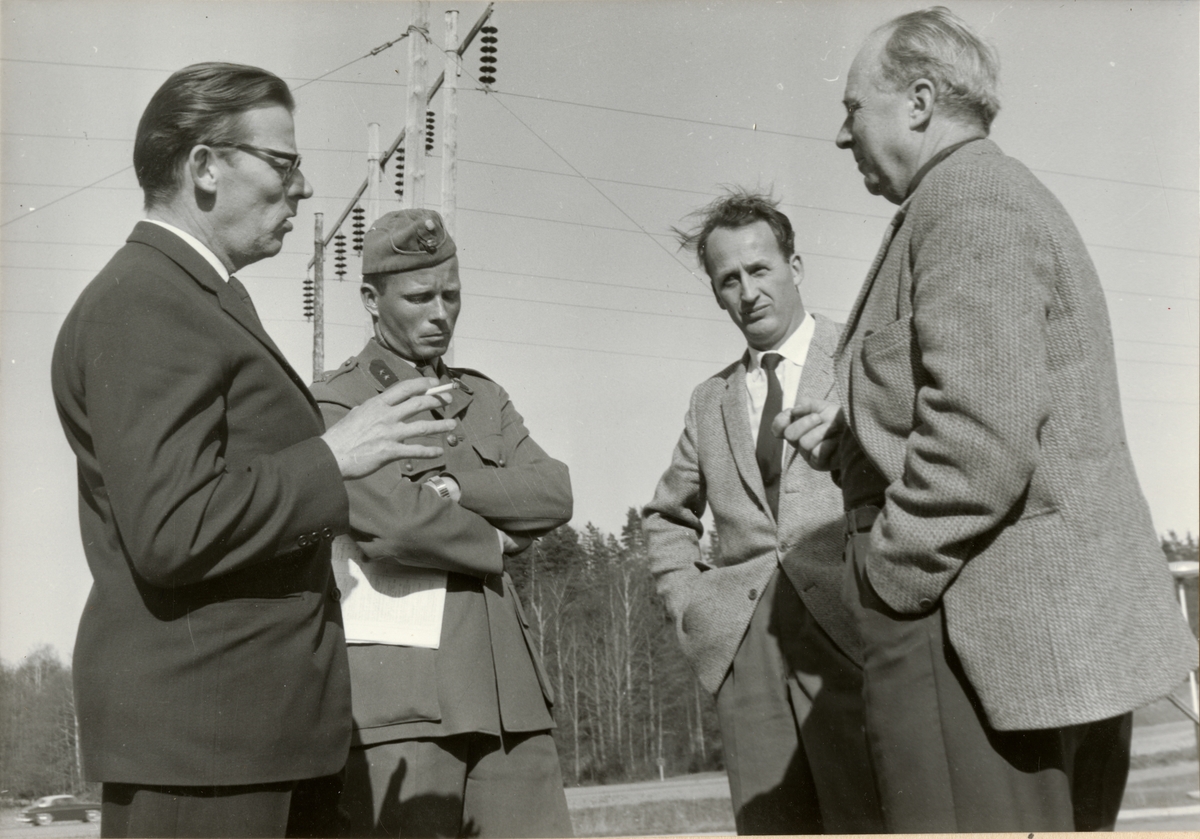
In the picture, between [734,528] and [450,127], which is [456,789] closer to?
[734,528]

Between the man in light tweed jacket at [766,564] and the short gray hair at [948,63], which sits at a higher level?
the short gray hair at [948,63]

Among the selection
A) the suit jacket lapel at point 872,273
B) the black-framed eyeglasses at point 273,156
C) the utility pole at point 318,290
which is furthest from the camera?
the utility pole at point 318,290

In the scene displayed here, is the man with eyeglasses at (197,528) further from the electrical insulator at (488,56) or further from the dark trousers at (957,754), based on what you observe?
the electrical insulator at (488,56)

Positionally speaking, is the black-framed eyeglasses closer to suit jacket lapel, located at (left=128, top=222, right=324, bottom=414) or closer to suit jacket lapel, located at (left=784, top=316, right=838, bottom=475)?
suit jacket lapel, located at (left=128, top=222, right=324, bottom=414)

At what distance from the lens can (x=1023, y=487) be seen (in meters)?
1.87

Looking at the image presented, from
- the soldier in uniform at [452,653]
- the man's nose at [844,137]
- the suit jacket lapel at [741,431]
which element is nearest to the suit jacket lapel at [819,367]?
the suit jacket lapel at [741,431]

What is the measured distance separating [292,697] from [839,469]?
49.4 inches

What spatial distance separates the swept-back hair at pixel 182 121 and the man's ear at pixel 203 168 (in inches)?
0.6

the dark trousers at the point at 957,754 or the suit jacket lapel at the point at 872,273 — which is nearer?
the dark trousers at the point at 957,754

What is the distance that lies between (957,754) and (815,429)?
79cm

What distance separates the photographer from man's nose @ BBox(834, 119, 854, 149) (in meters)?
2.43

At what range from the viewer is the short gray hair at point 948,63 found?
226 cm

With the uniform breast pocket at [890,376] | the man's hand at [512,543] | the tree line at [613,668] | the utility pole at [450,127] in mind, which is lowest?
the tree line at [613,668]

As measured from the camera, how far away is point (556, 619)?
23.0 m
